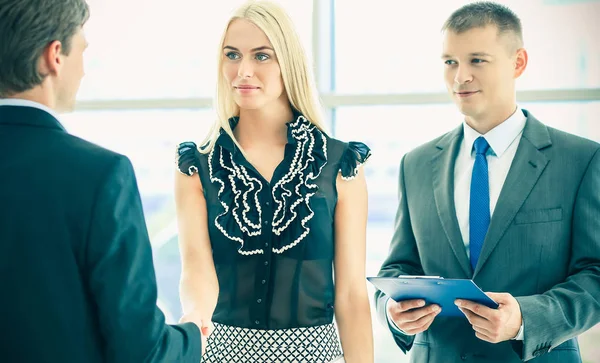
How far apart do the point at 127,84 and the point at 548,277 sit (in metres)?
2.69

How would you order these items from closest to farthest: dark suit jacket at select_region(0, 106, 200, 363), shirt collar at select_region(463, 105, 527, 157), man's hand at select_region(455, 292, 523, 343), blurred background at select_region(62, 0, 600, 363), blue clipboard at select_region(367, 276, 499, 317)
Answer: dark suit jacket at select_region(0, 106, 200, 363), blue clipboard at select_region(367, 276, 499, 317), man's hand at select_region(455, 292, 523, 343), shirt collar at select_region(463, 105, 527, 157), blurred background at select_region(62, 0, 600, 363)

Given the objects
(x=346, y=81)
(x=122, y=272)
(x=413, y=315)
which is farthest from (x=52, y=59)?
(x=346, y=81)

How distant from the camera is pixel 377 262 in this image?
392 centimetres

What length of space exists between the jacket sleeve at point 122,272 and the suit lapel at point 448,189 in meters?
1.06

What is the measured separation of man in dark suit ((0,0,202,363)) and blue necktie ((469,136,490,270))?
3.66 feet

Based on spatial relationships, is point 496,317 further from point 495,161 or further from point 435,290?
point 495,161

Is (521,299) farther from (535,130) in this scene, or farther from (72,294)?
(72,294)

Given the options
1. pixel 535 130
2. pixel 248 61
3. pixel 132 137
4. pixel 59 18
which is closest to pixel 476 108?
pixel 535 130

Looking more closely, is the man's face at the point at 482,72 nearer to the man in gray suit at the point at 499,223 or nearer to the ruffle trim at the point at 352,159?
→ the man in gray suit at the point at 499,223

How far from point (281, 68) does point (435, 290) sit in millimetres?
821

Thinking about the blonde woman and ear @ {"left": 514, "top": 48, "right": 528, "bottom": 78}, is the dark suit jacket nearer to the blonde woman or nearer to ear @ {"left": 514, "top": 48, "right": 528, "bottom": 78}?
the blonde woman

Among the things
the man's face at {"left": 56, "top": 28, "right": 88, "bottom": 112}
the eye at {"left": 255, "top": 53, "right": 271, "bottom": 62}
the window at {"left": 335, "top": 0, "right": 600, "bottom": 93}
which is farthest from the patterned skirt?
the window at {"left": 335, "top": 0, "right": 600, "bottom": 93}

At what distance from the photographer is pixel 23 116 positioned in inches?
60.2

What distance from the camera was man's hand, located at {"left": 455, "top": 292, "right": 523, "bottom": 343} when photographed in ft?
6.75
